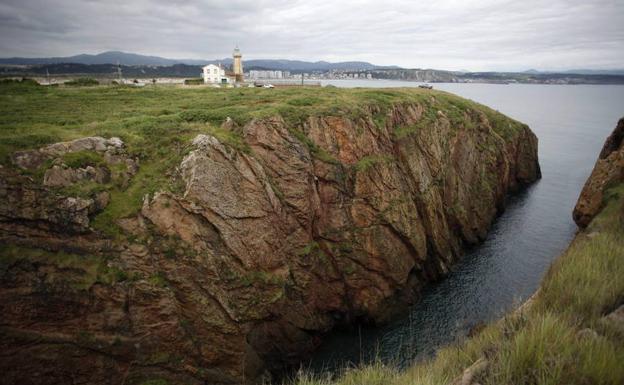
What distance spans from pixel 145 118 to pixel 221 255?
14.2m

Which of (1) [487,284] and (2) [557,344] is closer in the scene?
(2) [557,344]

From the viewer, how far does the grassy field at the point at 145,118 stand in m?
21.7

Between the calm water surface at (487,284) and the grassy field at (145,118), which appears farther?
the calm water surface at (487,284)

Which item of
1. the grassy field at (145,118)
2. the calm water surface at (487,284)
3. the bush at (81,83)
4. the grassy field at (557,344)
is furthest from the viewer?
the bush at (81,83)

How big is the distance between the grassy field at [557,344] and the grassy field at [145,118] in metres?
18.8

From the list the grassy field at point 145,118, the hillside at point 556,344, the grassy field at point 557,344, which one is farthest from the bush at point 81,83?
the grassy field at point 557,344

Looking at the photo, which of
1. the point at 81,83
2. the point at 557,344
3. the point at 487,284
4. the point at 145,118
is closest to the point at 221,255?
the point at 145,118

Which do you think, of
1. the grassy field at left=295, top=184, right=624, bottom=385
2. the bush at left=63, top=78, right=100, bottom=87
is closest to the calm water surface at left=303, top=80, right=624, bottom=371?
the grassy field at left=295, top=184, right=624, bottom=385

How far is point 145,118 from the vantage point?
2861 cm

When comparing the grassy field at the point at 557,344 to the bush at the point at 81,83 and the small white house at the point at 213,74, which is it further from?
the small white house at the point at 213,74

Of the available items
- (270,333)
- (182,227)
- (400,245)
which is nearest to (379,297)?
(400,245)

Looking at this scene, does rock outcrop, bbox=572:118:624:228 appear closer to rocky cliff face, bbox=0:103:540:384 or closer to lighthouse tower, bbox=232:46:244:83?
rocky cliff face, bbox=0:103:540:384

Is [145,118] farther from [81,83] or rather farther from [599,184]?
[599,184]

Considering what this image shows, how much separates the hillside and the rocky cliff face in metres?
14.4
